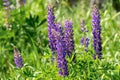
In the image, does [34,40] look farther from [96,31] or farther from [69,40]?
[69,40]

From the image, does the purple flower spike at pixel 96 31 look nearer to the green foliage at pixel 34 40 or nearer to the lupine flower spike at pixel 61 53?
the green foliage at pixel 34 40

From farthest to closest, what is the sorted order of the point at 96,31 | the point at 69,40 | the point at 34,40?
the point at 34,40, the point at 96,31, the point at 69,40

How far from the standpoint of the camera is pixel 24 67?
3797mm

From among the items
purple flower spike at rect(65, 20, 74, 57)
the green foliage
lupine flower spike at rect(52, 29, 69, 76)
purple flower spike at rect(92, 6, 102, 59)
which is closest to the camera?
lupine flower spike at rect(52, 29, 69, 76)

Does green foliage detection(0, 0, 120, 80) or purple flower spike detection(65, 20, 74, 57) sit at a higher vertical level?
purple flower spike detection(65, 20, 74, 57)

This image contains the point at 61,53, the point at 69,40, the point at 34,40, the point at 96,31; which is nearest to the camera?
the point at 61,53

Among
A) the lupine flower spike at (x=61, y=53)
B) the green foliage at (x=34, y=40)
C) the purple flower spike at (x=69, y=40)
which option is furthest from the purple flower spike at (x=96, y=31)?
the lupine flower spike at (x=61, y=53)

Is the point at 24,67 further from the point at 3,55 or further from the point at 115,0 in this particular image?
the point at 115,0

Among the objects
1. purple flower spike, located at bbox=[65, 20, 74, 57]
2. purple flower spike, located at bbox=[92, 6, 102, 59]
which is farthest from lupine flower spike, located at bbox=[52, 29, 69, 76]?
purple flower spike, located at bbox=[92, 6, 102, 59]

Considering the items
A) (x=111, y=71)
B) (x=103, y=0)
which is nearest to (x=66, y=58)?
(x=111, y=71)

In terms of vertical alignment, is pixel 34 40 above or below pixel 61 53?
below

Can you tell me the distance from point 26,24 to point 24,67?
79.1 inches

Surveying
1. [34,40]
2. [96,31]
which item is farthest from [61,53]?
[34,40]

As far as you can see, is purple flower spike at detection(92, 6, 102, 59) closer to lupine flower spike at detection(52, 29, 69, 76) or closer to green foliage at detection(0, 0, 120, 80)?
green foliage at detection(0, 0, 120, 80)
